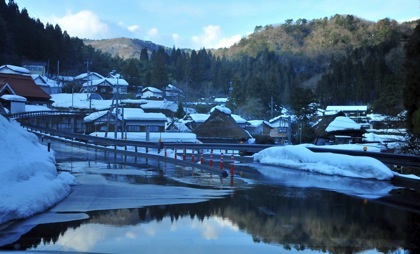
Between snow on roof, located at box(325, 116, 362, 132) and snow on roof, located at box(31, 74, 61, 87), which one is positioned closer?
snow on roof, located at box(325, 116, 362, 132)

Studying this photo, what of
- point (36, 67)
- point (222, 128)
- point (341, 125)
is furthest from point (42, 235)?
point (36, 67)

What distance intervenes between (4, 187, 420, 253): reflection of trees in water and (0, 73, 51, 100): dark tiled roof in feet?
207

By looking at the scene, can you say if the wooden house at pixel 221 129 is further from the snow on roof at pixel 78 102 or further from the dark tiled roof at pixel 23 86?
the dark tiled roof at pixel 23 86

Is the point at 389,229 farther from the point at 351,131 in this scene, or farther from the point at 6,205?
the point at 351,131

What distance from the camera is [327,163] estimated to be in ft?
71.2

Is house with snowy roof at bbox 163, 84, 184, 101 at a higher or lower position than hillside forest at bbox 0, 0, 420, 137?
lower

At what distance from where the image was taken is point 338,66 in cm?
12250

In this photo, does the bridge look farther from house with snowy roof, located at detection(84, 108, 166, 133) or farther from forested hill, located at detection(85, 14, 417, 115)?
forested hill, located at detection(85, 14, 417, 115)

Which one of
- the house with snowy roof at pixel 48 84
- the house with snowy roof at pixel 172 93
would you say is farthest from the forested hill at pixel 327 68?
the house with snowy roof at pixel 48 84

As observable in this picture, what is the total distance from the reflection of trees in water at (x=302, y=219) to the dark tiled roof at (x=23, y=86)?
63062 mm

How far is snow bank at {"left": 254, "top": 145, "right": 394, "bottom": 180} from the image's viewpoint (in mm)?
18469

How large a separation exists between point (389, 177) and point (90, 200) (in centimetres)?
1267

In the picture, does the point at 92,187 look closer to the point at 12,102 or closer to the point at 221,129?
the point at 12,102

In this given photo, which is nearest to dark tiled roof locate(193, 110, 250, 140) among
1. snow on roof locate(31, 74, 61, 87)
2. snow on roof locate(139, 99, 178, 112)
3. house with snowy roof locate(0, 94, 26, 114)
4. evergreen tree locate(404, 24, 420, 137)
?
snow on roof locate(139, 99, 178, 112)
